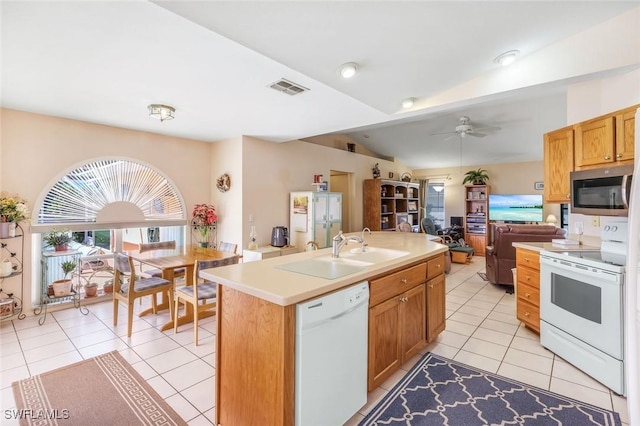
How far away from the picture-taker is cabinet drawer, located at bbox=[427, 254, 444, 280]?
2633mm

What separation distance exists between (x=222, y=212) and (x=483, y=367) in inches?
168

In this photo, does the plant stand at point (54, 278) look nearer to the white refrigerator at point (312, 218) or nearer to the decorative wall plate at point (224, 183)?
the decorative wall plate at point (224, 183)

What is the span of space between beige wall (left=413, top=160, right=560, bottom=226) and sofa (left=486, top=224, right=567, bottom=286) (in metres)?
3.83

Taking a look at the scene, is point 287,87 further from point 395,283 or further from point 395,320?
point 395,320

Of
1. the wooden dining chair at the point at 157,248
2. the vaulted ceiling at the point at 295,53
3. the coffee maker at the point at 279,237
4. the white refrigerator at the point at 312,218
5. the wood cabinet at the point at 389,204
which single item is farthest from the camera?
the wood cabinet at the point at 389,204

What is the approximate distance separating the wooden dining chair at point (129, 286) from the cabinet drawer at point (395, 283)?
2528mm

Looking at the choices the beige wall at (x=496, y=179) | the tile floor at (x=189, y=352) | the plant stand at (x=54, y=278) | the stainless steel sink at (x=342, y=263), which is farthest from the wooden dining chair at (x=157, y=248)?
the beige wall at (x=496, y=179)

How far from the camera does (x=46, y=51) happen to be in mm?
2094

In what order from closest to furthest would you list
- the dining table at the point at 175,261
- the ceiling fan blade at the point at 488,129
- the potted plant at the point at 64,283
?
the dining table at the point at 175,261 → the potted plant at the point at 64,283 → the ceiling fan blade at the point at 488,129

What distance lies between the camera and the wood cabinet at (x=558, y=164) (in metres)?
3.00

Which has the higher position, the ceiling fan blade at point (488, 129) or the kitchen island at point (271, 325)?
the ceiling fan blade at point (488, 129)

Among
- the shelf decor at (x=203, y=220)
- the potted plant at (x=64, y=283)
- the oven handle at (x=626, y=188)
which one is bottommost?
the potted plant at (x=64, y=283)

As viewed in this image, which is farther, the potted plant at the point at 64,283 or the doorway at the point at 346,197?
the doorway at the point at 346,197

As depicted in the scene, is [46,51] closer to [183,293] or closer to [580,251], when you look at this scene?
[183,293]
